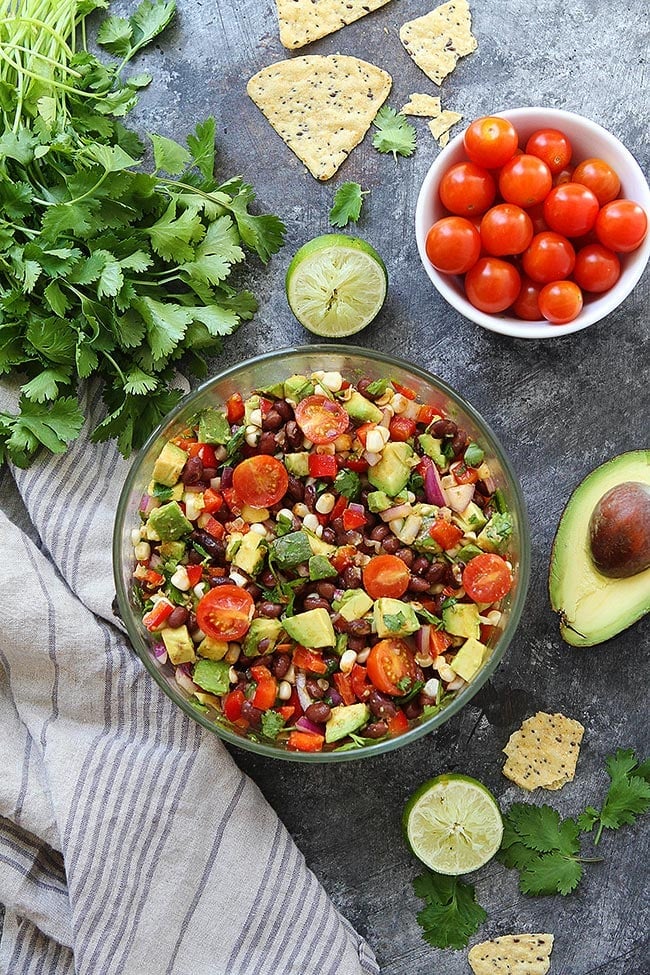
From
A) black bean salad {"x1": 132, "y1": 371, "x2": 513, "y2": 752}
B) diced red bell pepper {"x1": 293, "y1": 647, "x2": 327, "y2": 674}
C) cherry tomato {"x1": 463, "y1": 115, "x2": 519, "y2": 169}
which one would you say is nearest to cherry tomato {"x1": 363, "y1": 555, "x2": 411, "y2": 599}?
black bean salad {"x1": 132, "y1": 371, "x2": 513, "y2": 752}

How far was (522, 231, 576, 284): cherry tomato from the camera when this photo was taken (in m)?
2.64

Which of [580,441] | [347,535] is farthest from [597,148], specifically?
[347,535]

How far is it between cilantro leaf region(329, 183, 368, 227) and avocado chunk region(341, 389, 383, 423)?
708 millimetres

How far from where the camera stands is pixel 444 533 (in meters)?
2.48

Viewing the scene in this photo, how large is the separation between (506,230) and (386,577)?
1044 mm

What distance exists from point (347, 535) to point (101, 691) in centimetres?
94

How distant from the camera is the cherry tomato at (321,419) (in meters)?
2.52

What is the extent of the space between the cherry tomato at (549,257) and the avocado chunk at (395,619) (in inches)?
41.1

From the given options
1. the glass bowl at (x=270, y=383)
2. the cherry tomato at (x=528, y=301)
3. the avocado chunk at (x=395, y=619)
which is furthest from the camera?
the cherry tomato at (x=528, y=301)

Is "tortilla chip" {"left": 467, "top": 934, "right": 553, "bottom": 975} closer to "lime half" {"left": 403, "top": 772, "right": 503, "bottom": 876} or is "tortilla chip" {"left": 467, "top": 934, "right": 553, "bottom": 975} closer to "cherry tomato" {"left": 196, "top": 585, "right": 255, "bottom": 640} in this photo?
"lime half" {"left": 403, "top": 772, "right": 503, "bottom": 876}

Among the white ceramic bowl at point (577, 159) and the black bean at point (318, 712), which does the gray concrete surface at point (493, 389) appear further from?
the black bean at point (318, 712)

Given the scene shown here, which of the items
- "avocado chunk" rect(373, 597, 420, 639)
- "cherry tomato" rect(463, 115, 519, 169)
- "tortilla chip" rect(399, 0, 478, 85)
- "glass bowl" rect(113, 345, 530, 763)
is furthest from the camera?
"tortilla chip" rect(399, 0, 478, 85)

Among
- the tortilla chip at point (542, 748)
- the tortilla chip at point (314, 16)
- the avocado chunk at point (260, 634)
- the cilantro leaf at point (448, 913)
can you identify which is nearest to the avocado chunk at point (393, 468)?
the avocado chunk at point (260, 634)

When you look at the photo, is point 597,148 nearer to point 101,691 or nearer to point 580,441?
point 580,441
